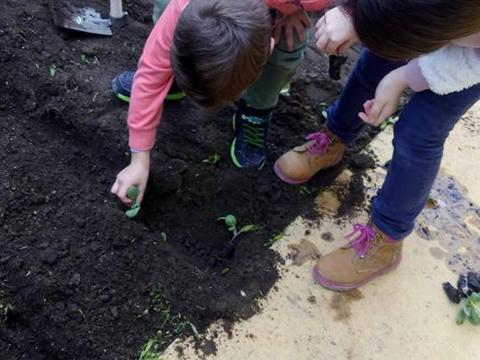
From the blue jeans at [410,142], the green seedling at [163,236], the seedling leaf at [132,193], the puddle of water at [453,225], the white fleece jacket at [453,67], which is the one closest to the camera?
the white fleece jacket at [453,67]

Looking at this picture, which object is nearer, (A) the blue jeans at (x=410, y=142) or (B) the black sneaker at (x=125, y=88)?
(A) the blue jeans at (x=410, y=142)

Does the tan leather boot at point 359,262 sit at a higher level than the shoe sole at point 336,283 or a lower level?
higher

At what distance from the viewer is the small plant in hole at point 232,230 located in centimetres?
183

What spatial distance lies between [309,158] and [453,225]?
546 millimetres

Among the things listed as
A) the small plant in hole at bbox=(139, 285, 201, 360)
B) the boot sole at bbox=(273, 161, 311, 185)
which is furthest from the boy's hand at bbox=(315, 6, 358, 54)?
the small plant in hole at bbox=(139, 285, 201, 360)

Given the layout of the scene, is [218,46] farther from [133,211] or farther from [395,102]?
[133,211]

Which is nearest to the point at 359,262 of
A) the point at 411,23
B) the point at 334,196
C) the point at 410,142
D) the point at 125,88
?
the point at 334,196

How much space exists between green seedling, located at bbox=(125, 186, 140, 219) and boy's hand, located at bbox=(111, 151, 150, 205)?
11mm

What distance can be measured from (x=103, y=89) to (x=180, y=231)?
0.65 metres

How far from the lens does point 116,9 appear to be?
7.77 ft

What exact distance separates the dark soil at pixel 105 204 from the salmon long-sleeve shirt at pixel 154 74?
0.89 feet

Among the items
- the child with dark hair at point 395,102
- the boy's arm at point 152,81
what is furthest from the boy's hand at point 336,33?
the boy's arm at point 152,81

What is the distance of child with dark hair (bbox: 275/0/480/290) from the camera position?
1011mm

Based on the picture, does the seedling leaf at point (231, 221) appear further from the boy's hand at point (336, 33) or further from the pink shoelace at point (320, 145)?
the boy's hand at point (336, 33)
